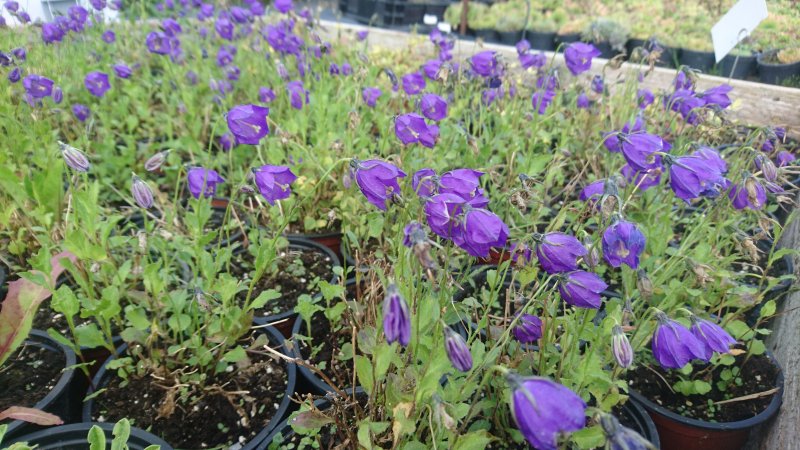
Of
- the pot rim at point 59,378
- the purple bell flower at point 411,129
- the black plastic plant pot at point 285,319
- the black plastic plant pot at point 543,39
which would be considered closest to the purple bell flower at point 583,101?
the purple bell flower at point 411,129

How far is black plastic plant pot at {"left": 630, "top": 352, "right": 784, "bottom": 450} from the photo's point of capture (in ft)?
5.55

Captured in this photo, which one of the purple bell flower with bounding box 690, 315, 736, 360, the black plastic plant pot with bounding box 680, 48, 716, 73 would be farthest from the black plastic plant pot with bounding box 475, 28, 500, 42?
the purple bell flower with bounding box 690, 315, 736, 360

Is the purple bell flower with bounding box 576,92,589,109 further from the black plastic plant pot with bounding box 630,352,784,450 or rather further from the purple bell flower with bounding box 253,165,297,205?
the purple bell flower with bounding box 253,165,297,205

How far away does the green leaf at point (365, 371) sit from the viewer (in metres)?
1.20

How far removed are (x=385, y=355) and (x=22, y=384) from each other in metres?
1.29

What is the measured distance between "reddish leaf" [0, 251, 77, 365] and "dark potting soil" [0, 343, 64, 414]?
0.36ft

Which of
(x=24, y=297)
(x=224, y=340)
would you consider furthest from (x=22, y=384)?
(x=224, y=340)

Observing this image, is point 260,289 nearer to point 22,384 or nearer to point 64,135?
point 22,384

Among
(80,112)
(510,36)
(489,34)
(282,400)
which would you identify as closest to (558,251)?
(282,400)

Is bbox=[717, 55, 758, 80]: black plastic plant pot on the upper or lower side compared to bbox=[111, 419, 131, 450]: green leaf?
upper

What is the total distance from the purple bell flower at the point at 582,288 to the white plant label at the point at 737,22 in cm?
195

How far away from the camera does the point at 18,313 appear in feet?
5.30

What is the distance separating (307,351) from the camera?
189 centimetres

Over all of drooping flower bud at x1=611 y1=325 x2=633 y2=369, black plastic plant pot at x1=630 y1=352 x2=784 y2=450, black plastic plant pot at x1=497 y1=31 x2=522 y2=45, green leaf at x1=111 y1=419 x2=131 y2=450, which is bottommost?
black plastic plant pot at x1=630 y1=352 x2=784 y2=450
